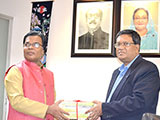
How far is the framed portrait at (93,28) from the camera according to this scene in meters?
3.67

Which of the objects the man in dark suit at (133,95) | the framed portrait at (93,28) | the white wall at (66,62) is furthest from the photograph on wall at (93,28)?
the man in dark suit at (133,95)

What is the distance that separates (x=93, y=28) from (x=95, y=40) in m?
0.19

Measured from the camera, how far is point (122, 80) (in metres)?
2.12

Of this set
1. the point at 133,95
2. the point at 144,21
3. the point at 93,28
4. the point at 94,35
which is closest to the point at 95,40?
the point at 94,35

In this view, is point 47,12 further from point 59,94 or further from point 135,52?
point 135,52

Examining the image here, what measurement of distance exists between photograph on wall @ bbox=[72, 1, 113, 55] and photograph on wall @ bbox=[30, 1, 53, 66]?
43 cm

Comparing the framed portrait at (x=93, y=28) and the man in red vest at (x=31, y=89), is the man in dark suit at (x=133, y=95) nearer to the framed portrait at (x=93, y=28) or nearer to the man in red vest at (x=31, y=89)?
the man in red vest at (x=31, y=89)

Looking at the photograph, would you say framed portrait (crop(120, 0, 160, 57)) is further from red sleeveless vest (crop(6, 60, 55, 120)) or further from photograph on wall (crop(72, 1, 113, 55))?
red sleeveless vest (crop(6, 60, 55, 120))

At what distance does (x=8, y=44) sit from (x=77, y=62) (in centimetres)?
127

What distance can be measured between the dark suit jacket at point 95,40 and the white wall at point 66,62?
188 mm

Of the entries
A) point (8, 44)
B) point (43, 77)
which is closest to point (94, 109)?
point (43, 77)

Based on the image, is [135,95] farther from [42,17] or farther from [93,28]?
[42,17]

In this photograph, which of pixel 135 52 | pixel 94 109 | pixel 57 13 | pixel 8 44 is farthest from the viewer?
pixel 8 44

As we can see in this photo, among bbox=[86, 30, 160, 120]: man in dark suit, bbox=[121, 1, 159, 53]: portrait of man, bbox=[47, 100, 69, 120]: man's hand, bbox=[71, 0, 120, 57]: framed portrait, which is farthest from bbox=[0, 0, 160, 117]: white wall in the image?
bbox=[47, 100, 69, 120]: man's hand
